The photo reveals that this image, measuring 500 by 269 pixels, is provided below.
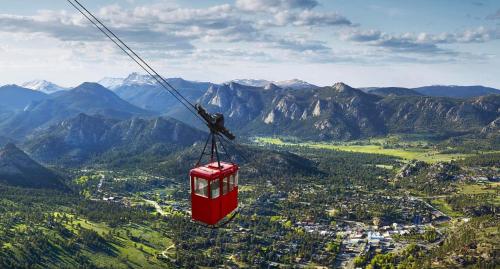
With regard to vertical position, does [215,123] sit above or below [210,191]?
above

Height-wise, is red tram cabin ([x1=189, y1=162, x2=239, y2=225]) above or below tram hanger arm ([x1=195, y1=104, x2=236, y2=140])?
below

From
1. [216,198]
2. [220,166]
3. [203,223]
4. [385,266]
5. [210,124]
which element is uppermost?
[210,124]

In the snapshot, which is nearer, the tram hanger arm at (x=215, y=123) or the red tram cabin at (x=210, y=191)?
the tram hanger arm at (x=215, y=123)

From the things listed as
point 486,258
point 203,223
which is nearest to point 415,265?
point 486,258

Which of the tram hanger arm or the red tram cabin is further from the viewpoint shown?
the red tram cabin

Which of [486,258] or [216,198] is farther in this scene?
[486,258]

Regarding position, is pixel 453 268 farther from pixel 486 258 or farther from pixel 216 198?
pixel 216 198

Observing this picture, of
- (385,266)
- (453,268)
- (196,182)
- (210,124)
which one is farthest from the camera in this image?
(385,266)

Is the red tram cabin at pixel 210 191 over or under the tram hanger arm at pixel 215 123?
under
